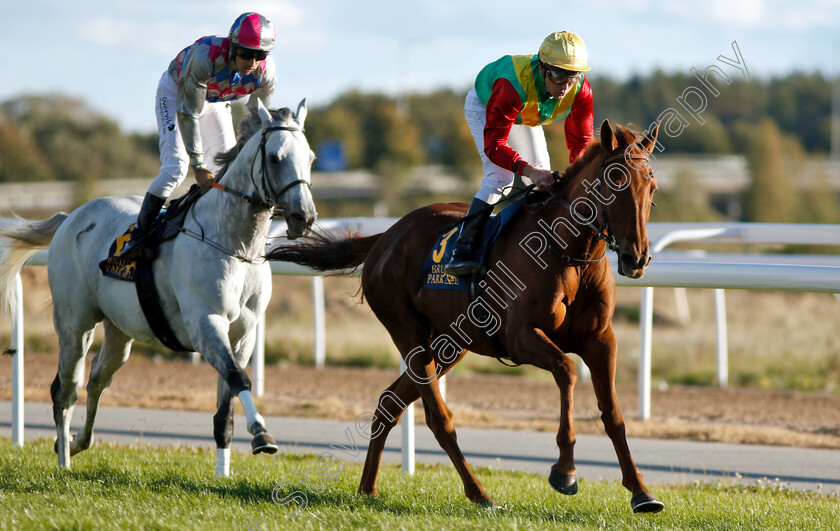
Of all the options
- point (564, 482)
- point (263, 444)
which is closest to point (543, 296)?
point (564, 482)

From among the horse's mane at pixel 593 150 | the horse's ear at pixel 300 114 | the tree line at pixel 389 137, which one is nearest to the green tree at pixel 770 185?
the tree line at pixel 389 137

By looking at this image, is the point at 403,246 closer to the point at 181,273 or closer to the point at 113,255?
the point at 181,273

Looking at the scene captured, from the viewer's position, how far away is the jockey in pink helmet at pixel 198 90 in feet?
Answer: 15.6

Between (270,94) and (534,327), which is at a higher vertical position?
(270,94)

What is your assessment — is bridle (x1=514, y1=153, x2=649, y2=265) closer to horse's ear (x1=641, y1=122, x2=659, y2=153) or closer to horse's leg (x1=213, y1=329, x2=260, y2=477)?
horse's ear (x1=641, y1=122, x2=659, y2=153)

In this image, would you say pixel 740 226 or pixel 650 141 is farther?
pixel 740 226

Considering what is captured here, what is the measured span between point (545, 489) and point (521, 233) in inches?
53.8

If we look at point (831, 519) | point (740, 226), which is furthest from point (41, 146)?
point (831, 519)

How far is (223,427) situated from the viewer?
4.74 meters

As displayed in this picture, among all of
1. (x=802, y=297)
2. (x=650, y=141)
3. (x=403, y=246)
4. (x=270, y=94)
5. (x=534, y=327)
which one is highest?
(x=270, y=94)

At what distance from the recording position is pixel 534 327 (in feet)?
13.5

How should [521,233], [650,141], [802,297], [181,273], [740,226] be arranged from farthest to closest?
1. [802,297]
2. [740,226]
3. [181,273]
4. [521,233]
5. [650,141]

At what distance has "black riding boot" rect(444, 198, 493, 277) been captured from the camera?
4.42 metres

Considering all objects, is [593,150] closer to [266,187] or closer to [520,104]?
[520,104]
